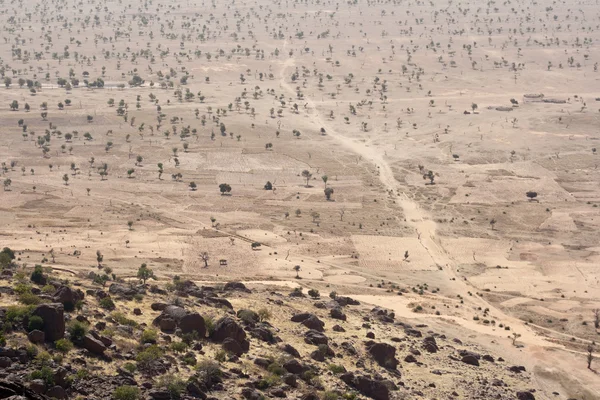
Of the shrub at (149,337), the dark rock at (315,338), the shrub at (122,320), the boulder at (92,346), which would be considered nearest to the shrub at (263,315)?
the dark rock at (315,338)

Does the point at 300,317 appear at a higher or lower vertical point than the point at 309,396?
lower

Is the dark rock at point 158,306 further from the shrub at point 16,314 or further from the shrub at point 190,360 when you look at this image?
the shrub at point 16,314

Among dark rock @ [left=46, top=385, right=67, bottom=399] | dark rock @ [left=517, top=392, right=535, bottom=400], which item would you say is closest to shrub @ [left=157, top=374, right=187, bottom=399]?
dark rock @ [left=46, top=385, right=67, bottom=399]

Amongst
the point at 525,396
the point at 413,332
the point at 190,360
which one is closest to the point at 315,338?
the point at 413,332

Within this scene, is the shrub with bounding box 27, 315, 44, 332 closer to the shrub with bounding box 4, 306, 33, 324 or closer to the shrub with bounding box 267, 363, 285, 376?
the shrub with bounding box 4, 306, 33, 324

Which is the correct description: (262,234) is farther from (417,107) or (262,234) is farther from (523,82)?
(523,82)

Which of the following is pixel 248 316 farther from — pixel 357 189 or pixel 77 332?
pixel 357 189
